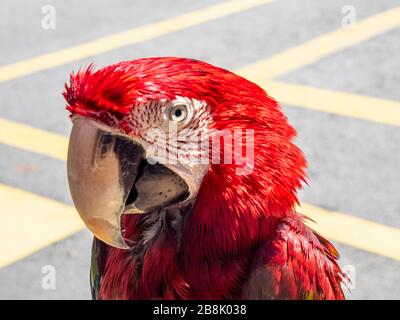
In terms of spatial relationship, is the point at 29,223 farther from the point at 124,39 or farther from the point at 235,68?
the point at 124,39

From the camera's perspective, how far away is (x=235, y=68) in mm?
5922

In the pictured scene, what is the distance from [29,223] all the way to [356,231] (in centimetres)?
170

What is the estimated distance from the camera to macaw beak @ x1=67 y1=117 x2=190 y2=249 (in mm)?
1983

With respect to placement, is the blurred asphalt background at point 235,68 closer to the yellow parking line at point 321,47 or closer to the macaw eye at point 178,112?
the yellow parking line at point 321,47

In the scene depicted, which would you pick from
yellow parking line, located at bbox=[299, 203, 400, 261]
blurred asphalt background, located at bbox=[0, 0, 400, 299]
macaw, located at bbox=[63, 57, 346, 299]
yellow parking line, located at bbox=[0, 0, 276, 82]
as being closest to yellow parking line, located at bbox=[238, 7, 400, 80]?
blurred asphalt background, located at bbox=[0, 0, 400, 299]

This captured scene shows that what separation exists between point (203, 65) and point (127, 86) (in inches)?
9.9

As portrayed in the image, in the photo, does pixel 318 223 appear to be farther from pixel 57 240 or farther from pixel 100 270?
pixel 100 270

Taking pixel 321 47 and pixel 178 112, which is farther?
pixel 321 47

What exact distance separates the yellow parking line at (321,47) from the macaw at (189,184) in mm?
3662

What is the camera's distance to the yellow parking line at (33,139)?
4.89m

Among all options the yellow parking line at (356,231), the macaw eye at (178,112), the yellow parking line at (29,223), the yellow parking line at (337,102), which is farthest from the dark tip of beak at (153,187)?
the yellow parking line at (337,102)

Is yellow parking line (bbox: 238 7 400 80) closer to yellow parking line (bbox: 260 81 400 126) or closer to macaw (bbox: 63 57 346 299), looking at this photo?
yellow parking line (bbox: 260 81 400 126)

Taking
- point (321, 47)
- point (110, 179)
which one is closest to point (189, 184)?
point (110, 179)

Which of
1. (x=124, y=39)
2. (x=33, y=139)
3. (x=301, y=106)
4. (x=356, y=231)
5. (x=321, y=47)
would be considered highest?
(x=124, y=39)
